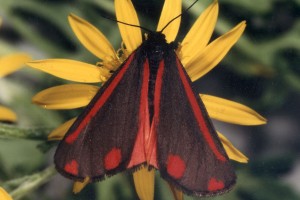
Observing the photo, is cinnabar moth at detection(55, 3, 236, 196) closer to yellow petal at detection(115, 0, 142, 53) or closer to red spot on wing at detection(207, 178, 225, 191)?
red spot on wing at detection(207, 178, 225, 191)

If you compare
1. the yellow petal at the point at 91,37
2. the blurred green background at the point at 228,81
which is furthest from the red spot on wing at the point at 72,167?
the blurred green background at the point at 228,81

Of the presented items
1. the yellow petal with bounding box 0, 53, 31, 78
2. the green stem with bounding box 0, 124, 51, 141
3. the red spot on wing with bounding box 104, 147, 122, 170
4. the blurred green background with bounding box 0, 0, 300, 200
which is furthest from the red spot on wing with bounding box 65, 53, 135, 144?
the blurred green background with bounding box 0, 0, 300, 200

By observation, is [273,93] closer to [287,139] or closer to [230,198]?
[287,139]

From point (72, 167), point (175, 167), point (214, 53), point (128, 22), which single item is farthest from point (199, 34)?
point (72, 167)

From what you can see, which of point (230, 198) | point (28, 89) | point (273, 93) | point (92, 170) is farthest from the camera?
point (28, 89)

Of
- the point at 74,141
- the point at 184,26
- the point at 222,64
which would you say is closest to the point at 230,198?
the point at 222,64

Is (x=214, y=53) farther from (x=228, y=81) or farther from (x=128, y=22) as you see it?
(x=228, y=81)

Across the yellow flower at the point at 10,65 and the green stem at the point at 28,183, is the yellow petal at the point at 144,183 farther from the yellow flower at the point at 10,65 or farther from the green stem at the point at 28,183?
the yellow flower at the point at 10,65
